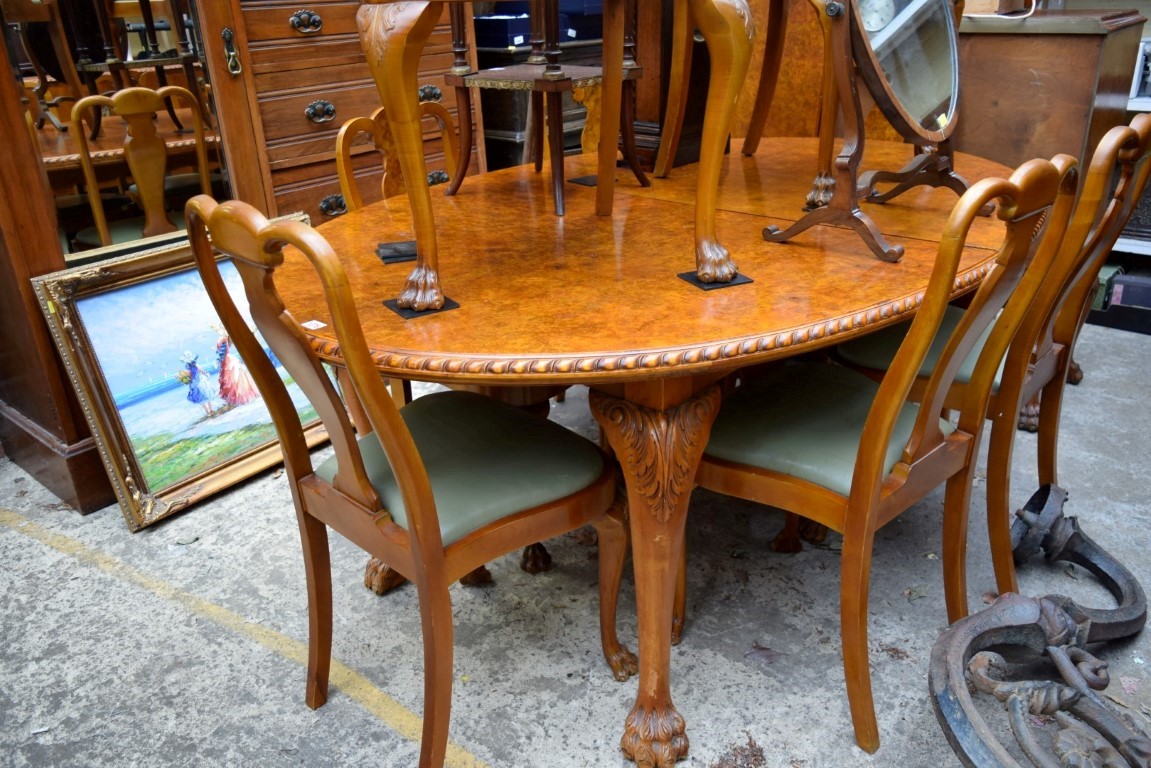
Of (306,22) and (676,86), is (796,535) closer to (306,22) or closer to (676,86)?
(676,86)

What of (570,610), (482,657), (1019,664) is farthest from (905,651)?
(482,657)

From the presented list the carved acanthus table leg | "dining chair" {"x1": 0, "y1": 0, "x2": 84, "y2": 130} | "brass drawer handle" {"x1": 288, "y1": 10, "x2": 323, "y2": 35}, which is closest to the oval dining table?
the carved acanthus table leg

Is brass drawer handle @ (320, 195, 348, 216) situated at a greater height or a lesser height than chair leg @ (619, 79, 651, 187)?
lesser

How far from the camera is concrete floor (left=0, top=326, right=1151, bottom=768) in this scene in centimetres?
171

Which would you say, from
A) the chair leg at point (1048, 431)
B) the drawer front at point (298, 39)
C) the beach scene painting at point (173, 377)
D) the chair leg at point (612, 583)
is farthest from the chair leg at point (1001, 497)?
the drawer front at point (298, 39)

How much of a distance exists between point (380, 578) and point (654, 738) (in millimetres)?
873

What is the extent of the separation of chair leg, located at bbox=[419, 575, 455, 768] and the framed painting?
1426 millimetres

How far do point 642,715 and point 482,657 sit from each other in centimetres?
46

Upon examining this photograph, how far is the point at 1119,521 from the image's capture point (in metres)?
A: 2.34

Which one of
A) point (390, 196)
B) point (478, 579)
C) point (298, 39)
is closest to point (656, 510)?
point (478, 579)

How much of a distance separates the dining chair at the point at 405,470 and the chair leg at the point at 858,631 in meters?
0.45

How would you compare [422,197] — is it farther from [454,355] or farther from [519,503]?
[519,503]

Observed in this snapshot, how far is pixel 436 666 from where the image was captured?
1454 mm

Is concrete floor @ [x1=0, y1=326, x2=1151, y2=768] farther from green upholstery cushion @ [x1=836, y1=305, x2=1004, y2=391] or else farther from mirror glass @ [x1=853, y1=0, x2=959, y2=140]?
mirror glass @ [x1=853, y1=0, x2=959, y2=140]
